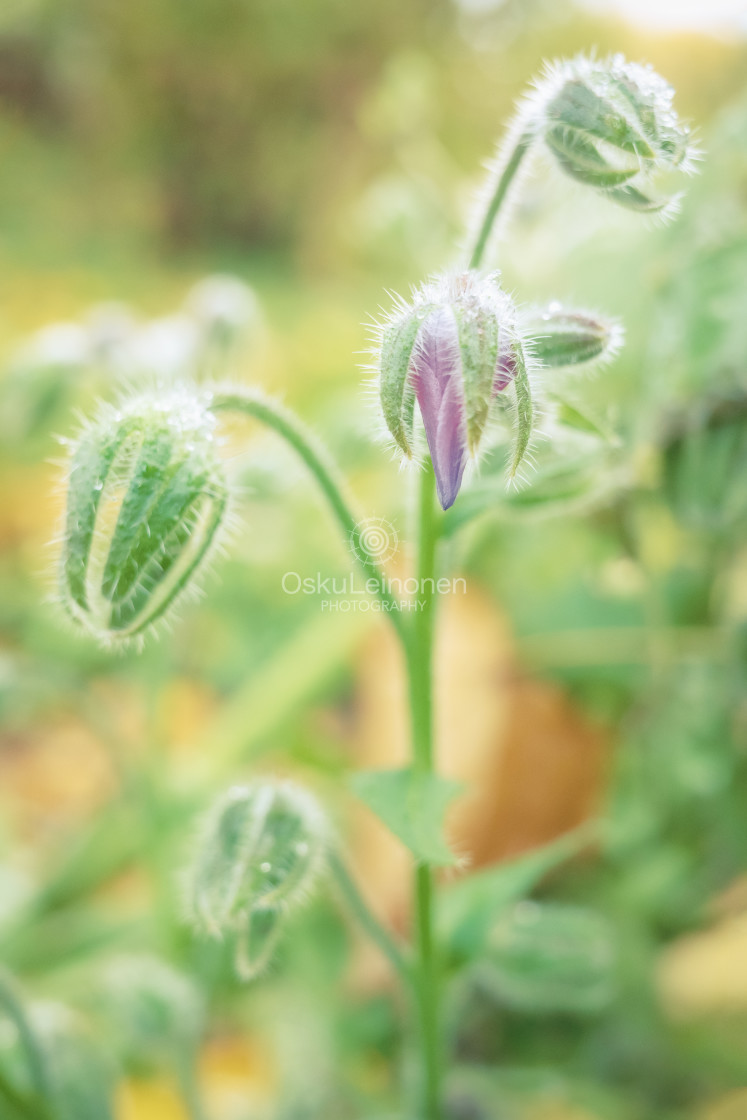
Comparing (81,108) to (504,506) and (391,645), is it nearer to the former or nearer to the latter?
(391,645)

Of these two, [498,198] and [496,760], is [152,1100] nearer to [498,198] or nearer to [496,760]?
[496,760]

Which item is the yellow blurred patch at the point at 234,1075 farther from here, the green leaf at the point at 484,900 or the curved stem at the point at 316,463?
the curved stem at the point at 316,463

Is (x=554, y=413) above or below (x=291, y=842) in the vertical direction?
above

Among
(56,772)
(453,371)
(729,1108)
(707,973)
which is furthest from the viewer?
(56,772)

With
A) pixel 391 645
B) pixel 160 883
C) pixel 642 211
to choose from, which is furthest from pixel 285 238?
pixel 642 211

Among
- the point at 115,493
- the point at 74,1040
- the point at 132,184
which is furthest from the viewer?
the point at 132,184

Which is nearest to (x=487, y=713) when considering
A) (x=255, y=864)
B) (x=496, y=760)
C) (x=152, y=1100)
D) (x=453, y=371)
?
(x=496, y=760)

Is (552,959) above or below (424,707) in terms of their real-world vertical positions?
below
